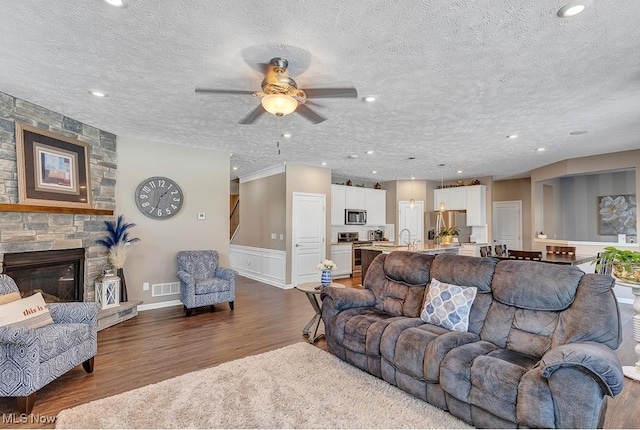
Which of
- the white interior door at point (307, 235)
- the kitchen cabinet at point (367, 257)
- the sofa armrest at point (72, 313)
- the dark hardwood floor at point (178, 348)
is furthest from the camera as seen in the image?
the white interior door at point (307, 235)

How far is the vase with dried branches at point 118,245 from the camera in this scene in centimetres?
441

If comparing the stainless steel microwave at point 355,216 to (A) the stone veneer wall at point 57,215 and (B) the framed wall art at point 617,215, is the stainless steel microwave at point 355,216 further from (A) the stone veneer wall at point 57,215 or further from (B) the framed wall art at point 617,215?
(B) the framed wall art at point 617,215

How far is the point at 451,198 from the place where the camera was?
8.93 m

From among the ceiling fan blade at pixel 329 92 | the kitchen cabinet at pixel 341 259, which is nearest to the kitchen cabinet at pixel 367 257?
the kitchen cabinet at pixel 341 259

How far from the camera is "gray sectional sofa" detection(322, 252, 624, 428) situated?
1717 mm

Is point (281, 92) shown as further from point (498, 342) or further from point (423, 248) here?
point (423, 248)

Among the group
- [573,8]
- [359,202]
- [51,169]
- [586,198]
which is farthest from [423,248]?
[51,169]

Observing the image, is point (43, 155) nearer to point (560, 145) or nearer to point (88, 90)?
point (88, 90)

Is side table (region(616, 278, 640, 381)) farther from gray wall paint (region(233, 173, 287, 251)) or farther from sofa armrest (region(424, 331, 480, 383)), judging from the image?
gray wall paint (region(233, 173, 287, 251))

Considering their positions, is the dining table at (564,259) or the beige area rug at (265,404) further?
the dining table at (564,259)

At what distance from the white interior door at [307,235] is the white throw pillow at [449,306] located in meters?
4.13

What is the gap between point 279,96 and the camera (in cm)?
247

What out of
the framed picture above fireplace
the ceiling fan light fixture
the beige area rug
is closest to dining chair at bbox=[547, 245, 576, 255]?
the beige area rug

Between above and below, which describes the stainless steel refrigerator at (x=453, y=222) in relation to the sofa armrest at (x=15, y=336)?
above
